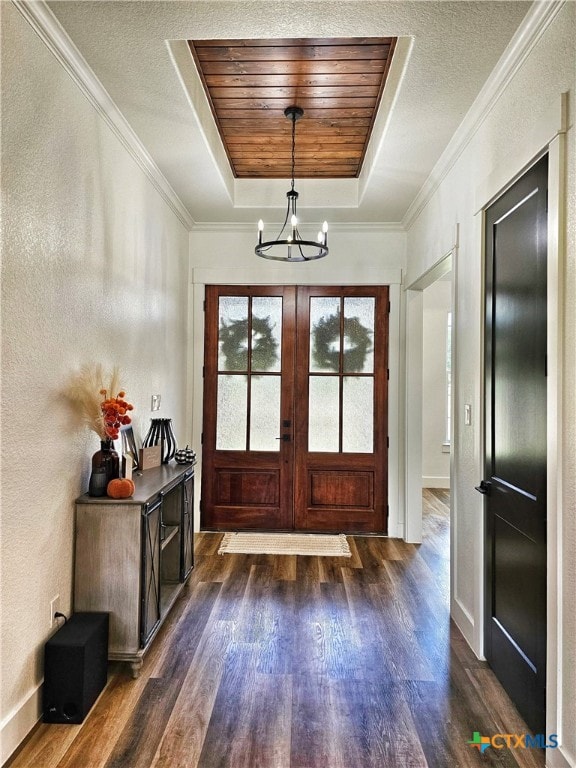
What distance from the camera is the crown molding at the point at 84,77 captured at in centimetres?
180

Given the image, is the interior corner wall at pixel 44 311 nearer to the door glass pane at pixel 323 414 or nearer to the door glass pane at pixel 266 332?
the door glass pane at pixel 266 332


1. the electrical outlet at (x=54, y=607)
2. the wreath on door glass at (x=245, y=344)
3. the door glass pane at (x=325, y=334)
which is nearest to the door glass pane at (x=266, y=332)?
the wreath on door glass at (x=245, y=344)

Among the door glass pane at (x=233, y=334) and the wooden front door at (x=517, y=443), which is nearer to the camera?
the wooden front door at (x=517, y=443)

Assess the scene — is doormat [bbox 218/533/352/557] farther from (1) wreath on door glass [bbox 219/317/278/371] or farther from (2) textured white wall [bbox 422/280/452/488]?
(2) textured white wall [bbox 422/280/452/488]

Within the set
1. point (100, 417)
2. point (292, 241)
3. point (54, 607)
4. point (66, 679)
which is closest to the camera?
point (66, 679)

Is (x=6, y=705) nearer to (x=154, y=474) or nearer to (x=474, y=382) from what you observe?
(x=154, y=474)

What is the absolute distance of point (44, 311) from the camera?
194 cm

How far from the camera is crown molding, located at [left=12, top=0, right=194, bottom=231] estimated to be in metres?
1.80

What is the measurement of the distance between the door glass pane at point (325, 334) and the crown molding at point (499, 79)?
4.68ft

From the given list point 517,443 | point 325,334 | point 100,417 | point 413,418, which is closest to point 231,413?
point 325,334

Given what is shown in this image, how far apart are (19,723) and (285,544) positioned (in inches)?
99.8

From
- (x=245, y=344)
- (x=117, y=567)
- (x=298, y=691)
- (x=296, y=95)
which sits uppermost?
(x=296, y=95)

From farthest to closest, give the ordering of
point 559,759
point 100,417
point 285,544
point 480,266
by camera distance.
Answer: point 285,544
point 480,266
point 100,417
point 559,759

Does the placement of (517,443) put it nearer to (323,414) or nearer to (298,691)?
(298,691)
